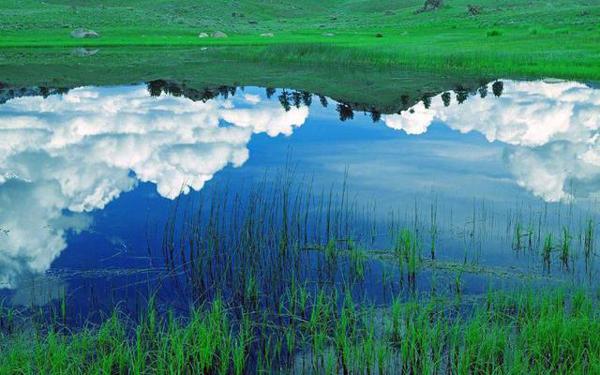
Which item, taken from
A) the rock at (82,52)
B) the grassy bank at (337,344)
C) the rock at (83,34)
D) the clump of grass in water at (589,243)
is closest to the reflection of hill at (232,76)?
the rock at (82,52)

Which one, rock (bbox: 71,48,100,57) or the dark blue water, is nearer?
the dark blue water

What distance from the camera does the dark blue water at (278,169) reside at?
1256 centimetres

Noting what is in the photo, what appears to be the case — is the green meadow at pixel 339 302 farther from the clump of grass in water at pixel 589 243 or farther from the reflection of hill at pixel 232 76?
the reflection of hill at pixel 232 76

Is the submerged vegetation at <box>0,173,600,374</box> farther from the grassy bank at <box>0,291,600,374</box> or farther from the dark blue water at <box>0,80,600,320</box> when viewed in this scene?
the dark blue water at <box>0,80,600,320</box>

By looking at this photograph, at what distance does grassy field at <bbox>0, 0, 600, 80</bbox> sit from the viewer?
41.8 metres

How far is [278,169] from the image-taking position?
2053cm

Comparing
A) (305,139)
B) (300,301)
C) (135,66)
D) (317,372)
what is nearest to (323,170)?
(305,139)

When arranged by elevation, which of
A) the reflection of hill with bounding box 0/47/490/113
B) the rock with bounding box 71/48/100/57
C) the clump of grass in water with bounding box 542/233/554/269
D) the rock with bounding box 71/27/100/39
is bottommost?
the clump of grass in water with bounding box 542/233/554/269

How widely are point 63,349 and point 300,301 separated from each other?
3.71m

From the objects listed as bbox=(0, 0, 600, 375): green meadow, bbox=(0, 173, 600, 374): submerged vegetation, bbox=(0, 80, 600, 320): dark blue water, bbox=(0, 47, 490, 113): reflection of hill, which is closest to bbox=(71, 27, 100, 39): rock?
bbox=(0, 47, 490, 113): reflection of hill

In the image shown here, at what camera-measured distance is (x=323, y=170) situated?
20.5m

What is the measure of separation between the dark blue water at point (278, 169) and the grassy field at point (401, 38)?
685 centimetres

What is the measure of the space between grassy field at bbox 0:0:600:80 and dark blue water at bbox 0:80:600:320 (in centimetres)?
685

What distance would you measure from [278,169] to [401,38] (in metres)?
45.6
